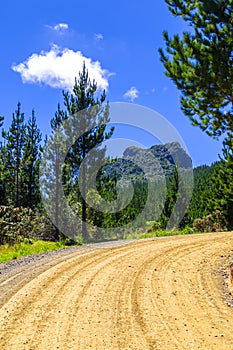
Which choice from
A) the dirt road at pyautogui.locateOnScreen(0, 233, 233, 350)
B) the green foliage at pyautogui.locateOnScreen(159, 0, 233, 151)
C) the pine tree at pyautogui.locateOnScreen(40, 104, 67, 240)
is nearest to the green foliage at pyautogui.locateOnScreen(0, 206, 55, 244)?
the pine tree at pyautogui.locateOnScreen(40, 104, 67, 240)

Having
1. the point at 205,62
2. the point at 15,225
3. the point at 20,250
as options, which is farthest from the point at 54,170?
the point at 205,62

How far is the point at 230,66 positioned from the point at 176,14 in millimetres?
2873

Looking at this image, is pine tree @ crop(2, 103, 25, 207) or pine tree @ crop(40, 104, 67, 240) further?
pine tree @ crop(2, 103, 25, 207)

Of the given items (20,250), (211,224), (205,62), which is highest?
(205,62)

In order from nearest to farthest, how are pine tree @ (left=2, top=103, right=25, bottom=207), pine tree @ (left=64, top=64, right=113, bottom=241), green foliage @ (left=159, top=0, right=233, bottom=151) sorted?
green foliage @ (left=159, top=0, right=233, bottom=151)
pine tree @ (left=64, top=64, right=113, bottom=241)
pine tree @ (left=2, top=103, right=25, bottom=207)

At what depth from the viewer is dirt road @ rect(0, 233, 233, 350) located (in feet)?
15.9

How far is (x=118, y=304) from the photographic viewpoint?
641cm

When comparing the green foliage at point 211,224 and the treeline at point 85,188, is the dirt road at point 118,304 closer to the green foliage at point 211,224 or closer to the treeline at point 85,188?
the treeline at point 85,188

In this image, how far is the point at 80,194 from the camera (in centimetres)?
2300

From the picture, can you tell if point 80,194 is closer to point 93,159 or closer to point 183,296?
point 93,159

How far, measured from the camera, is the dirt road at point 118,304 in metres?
4.84

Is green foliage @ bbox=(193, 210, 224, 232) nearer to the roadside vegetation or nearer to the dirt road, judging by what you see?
the roadside vegetation

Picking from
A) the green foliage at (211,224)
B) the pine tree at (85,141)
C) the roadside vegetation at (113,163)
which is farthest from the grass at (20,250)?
the green foliage at (211,224)

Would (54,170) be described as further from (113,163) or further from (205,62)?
(205,62)
